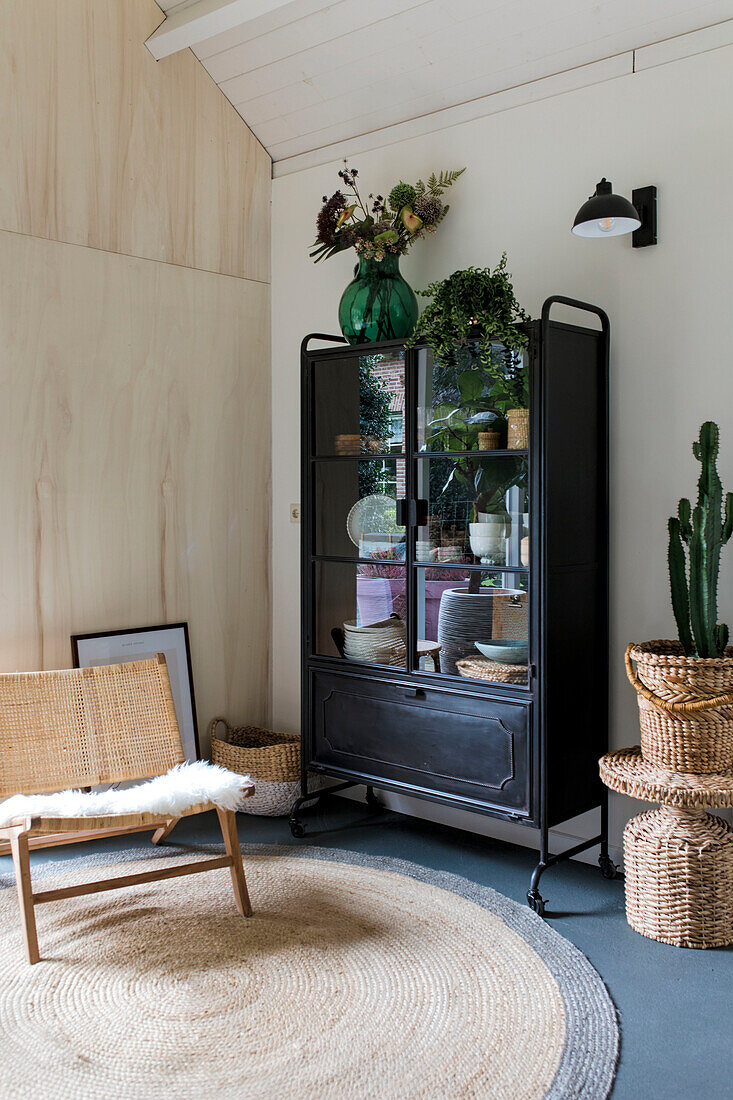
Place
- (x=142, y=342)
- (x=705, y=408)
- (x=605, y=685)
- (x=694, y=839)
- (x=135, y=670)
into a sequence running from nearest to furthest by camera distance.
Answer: (x=694, y=839) < (x=705, y=408) < (x=605, y=685) < (x=135, y=670) < (x=142, y=342)

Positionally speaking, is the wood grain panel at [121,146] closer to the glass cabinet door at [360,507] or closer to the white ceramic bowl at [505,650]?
the glass cabinet door at [360,507]

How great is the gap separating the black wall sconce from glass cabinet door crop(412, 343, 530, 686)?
1.41ft

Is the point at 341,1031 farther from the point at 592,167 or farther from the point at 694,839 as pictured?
the point at 592,167

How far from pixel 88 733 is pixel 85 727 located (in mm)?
23

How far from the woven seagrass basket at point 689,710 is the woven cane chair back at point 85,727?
1.63m

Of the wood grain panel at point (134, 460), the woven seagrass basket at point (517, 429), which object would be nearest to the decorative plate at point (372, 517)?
the woven seagrass basket at point (517, 429)

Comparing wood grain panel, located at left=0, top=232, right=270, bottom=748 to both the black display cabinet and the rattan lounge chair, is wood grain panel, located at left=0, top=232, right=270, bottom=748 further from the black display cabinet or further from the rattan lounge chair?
the black display cabinet

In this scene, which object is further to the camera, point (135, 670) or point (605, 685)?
point (135, 670)

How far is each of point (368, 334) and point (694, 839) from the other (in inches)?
77.8

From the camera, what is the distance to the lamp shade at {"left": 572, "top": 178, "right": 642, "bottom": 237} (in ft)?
8.79

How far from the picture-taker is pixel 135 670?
3.27 m

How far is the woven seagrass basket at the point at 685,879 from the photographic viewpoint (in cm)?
253

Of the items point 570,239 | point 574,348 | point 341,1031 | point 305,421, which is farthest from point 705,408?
point 341,1031

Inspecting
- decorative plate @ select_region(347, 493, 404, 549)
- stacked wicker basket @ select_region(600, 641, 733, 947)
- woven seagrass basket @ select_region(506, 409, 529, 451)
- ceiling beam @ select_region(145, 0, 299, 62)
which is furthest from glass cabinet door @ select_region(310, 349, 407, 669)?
ceiling beam @ select_region(145, 0, 299, 62)
